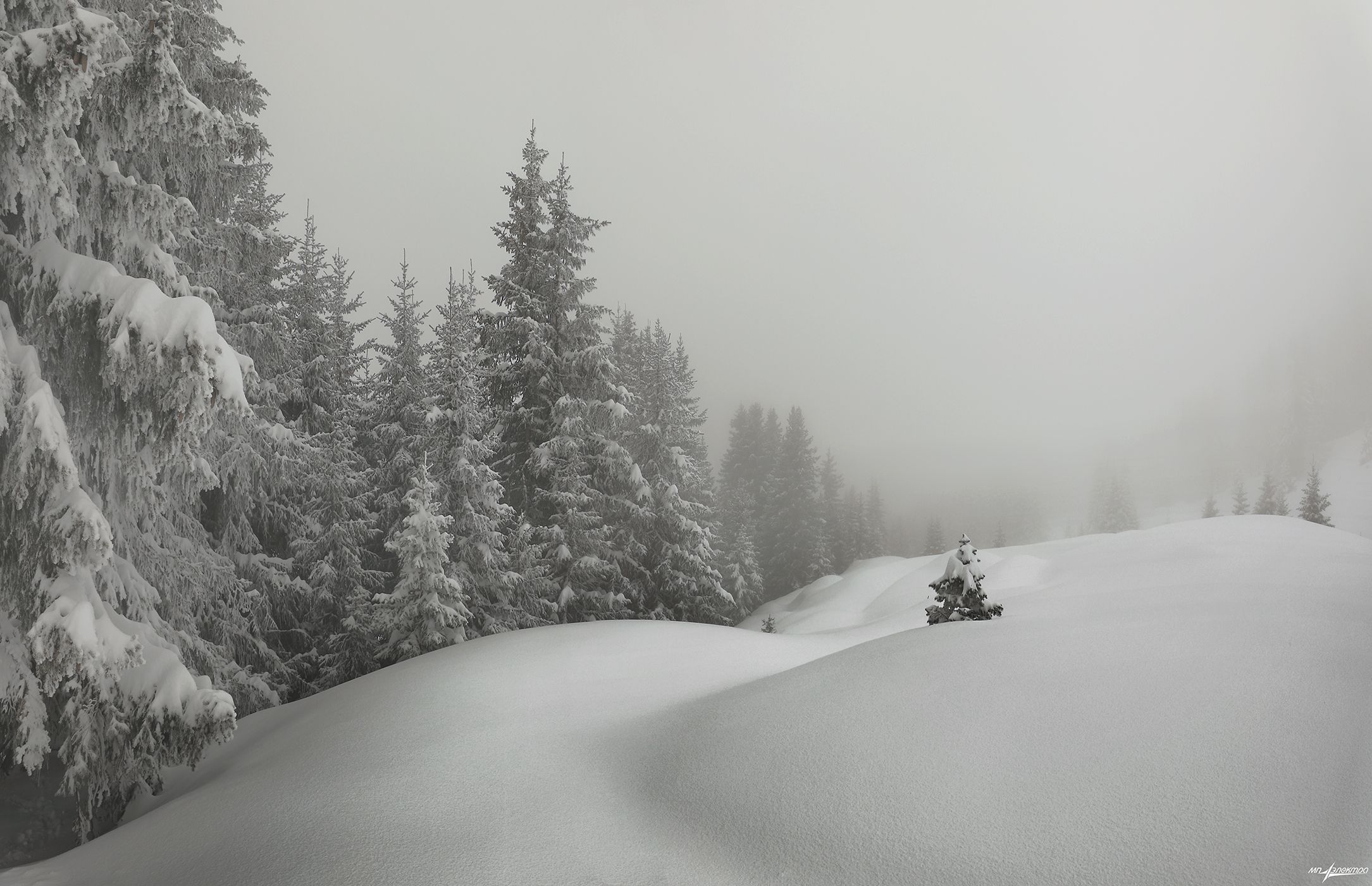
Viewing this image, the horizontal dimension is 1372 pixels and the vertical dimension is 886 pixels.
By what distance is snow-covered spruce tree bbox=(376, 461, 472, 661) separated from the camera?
12.6 meters

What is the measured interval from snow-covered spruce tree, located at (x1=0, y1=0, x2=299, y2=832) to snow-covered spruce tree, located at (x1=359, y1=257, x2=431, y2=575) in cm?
A: 995

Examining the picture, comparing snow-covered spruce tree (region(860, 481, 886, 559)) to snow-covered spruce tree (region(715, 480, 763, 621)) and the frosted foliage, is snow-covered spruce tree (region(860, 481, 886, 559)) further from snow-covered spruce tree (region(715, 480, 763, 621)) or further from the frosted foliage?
the frosted foliage

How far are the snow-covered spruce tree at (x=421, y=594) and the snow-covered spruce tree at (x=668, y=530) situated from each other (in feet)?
23.1

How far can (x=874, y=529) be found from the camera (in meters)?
52.8

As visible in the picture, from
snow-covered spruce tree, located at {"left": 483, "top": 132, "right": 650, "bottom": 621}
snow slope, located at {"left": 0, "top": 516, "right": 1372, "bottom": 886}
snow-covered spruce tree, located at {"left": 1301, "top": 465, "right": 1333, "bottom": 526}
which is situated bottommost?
snow slope, located at {"left": 0, "top": 516, "right": 1372, "bottom": 886}

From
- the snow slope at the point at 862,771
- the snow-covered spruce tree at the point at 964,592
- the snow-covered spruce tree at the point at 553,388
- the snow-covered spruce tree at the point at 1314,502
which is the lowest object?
the snow slope at the point at 862,771

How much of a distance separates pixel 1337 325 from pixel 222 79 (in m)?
40.0

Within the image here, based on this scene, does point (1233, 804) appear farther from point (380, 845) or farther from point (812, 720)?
point (380, 845)

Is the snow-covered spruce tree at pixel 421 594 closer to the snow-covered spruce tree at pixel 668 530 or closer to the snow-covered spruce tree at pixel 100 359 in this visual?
the snow-covered spruce tree at pixel 100 359

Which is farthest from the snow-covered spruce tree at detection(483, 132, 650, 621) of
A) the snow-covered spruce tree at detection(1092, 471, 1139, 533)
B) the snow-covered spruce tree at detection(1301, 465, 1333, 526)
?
the snow-covered spruce tree at detection(1092, 471, 1139, 533)

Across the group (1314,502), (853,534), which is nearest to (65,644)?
(853,534)

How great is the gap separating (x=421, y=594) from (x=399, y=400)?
7.93m

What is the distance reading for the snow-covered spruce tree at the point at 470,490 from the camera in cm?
1509

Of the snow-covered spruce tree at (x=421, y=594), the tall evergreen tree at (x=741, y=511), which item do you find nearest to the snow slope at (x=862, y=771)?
the snow-covered spruce tree at (x=421, y=594)
